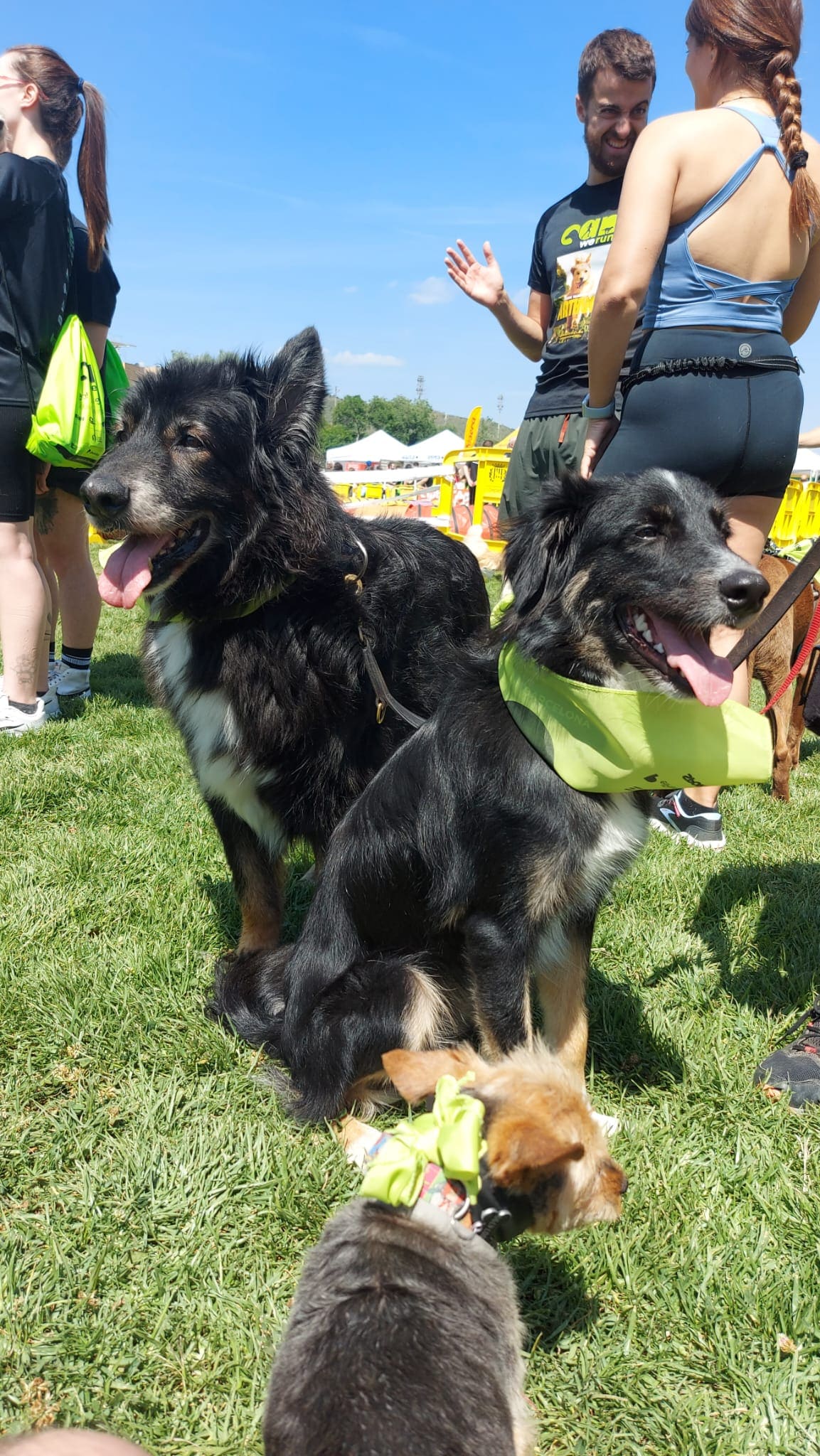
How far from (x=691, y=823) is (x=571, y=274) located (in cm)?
300

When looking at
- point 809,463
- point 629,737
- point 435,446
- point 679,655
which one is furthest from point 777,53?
point 435,446

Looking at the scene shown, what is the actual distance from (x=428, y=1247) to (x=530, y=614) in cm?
165

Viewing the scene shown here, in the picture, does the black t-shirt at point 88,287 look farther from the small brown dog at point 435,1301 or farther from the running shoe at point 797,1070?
the running shoe at point 797,1070

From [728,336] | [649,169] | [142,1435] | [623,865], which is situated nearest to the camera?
[142,1435]

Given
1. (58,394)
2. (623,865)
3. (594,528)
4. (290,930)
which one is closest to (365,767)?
(290,930)

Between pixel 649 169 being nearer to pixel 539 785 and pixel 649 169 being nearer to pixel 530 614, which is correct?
pixel 530 614

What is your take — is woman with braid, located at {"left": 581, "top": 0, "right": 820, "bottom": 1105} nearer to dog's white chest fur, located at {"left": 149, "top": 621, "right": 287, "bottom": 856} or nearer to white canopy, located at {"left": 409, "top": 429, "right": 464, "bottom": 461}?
dog's white chest fur, located at {"left": 149, "top": 621, "right": 287, "bottom": 856}

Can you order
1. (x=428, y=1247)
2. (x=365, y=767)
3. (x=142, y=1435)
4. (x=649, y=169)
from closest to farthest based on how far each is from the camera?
(x=428, y=1247)
(x=142, y=1435)
(x=649, y=169)
(x=365, y=767)

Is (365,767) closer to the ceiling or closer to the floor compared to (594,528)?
closer to the floor

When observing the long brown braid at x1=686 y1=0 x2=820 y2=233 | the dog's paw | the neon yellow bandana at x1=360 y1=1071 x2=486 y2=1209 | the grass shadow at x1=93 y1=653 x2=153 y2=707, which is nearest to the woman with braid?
the long brown braid at x1=686 y1=0 x2=820 y2=233

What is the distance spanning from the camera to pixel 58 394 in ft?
17.0

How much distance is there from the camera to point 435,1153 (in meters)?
1.67

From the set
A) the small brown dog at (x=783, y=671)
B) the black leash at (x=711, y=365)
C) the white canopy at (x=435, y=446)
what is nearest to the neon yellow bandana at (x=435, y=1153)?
the black leash at (x=711, y=365)

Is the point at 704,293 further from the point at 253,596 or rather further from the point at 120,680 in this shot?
the point at 120,680
